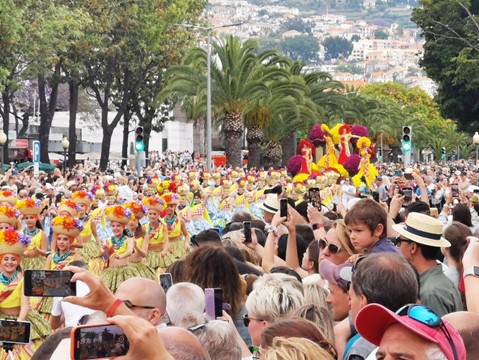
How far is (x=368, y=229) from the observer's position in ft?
27.9

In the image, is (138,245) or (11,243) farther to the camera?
(138,245)

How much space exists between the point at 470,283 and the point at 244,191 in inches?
778

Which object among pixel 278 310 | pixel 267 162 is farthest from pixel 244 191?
pixel 267 162

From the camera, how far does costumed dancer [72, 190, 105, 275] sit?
15055 millimetres

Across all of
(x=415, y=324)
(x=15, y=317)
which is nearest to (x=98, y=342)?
(x=415, y=324)

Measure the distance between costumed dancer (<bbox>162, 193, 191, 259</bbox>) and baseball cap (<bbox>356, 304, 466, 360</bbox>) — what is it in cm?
1257

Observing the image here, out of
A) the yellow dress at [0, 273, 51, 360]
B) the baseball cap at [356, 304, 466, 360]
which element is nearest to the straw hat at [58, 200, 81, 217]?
the yellow dress at [0, 273, 51, 360]

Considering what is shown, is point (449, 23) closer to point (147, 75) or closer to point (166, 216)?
point (147, 75)

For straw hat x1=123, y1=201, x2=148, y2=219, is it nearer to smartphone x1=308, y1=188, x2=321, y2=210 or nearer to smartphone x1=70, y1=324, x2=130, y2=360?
smartphone x1=308, y1=188, x2=321, y2=210

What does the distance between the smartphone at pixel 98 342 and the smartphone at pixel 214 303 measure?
2690mm

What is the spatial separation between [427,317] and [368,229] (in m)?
4.33

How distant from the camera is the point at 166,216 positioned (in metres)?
18.1

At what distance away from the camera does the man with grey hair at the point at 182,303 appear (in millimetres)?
6621

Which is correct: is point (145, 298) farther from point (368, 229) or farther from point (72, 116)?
point (72, 116)
